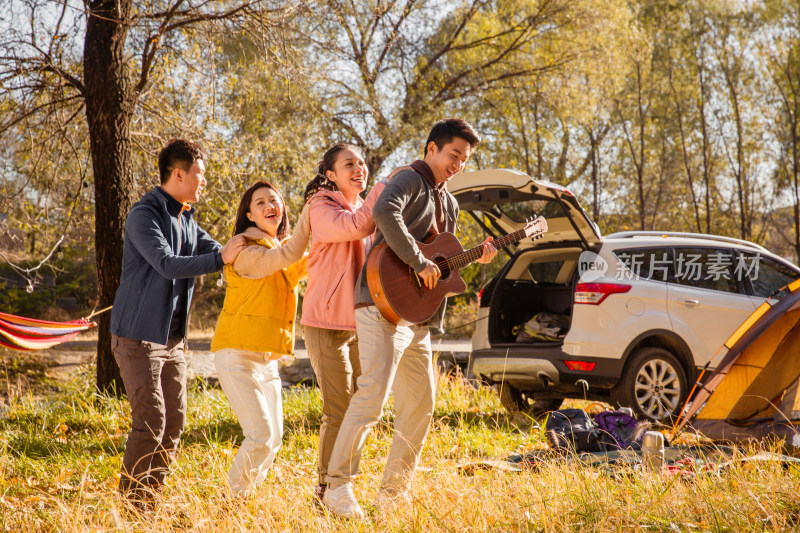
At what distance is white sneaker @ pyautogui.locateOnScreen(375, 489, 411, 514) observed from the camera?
126 inches

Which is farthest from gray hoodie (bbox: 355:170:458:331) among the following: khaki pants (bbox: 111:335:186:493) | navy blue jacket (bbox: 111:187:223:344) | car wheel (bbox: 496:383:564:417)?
car wheel (bbox: 496:383:564:417)

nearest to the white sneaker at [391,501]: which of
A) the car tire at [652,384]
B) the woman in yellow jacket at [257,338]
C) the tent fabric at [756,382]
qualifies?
the woman in yellow jacket at [257,338]

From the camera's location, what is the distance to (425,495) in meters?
3.28

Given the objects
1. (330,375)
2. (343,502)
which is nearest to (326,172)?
(330,375)

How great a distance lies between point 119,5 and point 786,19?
18.0 m

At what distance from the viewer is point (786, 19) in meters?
18.8

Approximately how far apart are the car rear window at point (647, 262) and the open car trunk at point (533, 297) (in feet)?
1.37

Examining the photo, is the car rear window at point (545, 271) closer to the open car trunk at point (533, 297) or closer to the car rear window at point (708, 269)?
the open car trunk at point (533, 297)

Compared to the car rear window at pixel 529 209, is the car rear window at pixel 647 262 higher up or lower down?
lower down

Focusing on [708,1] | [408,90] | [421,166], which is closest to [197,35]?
[421,166]

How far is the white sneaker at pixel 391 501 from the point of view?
3195 mm

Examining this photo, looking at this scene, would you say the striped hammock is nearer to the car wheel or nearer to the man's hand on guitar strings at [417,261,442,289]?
the man's hand on guitar strings at [417,261,442,289]

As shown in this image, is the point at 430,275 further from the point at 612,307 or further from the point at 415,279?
the point at 612,307

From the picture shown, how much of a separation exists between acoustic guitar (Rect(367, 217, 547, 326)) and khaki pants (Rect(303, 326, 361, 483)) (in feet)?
1.46
